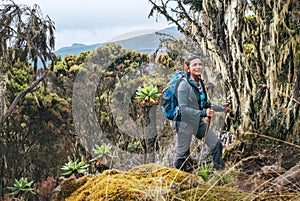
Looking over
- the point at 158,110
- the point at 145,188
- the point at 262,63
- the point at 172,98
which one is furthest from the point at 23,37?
the point at 145,188

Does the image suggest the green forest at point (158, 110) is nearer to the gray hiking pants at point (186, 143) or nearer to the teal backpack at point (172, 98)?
the gray hiking pants at point (186, 143)

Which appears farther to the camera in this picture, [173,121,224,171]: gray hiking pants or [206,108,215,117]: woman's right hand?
[173,121,224,171]: gray hiking pants

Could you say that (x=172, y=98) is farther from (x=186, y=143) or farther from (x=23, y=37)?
(x=23, y=37)

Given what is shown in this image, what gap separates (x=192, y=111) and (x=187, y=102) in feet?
0.23

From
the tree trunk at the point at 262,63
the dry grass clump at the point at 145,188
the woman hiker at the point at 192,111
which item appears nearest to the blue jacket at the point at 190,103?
the woman hiker at the point at 192,111

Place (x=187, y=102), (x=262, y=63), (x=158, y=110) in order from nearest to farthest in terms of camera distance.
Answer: (x=187, y=102), (x=262, y=63), (x=158, y=110)

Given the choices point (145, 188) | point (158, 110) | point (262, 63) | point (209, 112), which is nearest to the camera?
point (145, 188)

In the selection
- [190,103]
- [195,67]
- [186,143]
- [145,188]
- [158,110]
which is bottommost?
[158,110]

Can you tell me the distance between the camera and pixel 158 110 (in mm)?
7773

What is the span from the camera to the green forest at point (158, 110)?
189cm

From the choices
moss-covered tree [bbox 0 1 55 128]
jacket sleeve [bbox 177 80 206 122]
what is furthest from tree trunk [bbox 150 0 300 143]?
moss-covered tree [bbox 0 1 55 128]

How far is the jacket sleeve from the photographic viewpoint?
2.59 m

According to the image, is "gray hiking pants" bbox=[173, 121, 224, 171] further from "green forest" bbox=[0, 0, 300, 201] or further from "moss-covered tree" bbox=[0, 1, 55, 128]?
"moss-covered tree" bbox=[0, 1, 55, 128]

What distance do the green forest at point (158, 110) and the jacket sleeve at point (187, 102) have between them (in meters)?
0.28
